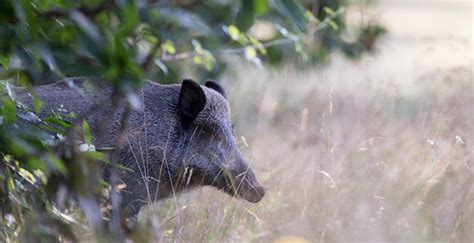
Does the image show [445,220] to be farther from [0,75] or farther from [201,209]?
[0,75]

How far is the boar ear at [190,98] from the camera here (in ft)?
20.3

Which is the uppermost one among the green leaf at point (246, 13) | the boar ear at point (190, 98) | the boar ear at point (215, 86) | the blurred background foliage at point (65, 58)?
the green leaf at point (246, 13)

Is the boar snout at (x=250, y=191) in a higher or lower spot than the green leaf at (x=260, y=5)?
lower

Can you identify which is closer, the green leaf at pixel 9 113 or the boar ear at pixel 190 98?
the green leaf at pixel 9 113

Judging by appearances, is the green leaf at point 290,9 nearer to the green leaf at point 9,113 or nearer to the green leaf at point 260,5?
the green leaf at point 260,5

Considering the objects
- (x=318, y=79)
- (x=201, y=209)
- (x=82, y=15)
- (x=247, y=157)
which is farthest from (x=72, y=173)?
(x=318, y=79)

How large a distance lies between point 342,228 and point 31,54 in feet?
9.12

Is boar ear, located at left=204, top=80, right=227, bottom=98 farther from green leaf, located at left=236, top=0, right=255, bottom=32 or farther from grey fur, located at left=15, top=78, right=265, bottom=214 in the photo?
green leaf, located at left=236, top=0, right=255, bottom=32

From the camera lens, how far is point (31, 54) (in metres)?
3.27

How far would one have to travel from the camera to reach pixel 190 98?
6.20 meters

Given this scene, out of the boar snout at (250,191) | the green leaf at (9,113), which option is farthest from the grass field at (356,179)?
the green leaf at (9,113)

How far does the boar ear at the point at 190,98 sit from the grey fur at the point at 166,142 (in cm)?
5

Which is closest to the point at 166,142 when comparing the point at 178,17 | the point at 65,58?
the point at 65,58

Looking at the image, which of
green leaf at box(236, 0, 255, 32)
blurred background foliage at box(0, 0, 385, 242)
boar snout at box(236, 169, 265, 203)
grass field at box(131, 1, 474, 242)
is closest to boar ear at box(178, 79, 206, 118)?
grass field at box(131, 1, 474, 242)
